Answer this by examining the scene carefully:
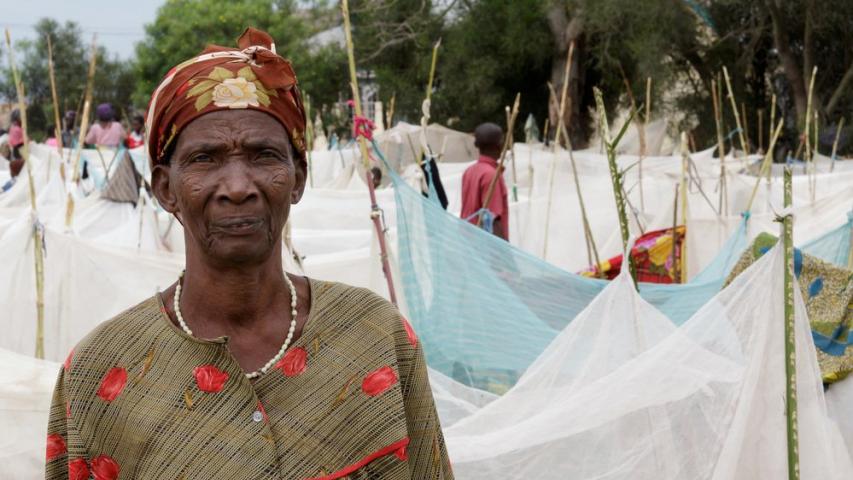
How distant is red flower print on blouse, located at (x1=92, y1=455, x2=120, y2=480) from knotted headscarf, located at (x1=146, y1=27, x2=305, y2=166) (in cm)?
→ 34

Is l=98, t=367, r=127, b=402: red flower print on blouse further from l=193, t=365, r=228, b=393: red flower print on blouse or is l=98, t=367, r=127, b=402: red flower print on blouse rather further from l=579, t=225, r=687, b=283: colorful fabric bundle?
l=579, t=225, r=687, b=283: colorful fabric bundle

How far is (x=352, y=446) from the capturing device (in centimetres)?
129

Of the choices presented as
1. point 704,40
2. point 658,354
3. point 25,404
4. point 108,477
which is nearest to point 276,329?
point 108,477

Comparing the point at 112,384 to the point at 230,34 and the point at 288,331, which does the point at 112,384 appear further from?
the point at 230,34

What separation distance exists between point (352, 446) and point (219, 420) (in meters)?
0.15

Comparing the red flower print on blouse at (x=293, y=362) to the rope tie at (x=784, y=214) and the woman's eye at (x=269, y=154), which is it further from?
the rope tie at (x=784, y=214)

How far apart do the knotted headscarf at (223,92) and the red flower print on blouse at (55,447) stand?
13.0 inches

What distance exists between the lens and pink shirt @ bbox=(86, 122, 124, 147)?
9702 millimetres

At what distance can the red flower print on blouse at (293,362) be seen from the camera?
1.29 m

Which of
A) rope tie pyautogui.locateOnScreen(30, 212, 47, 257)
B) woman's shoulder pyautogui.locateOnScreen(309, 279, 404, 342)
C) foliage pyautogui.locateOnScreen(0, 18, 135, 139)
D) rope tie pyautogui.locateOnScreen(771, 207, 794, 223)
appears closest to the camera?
woman's shoulder pyautogui.locateOnScreen(309, 279, 404, 342)

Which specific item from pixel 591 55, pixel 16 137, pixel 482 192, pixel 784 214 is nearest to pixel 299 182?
pixel 784 214

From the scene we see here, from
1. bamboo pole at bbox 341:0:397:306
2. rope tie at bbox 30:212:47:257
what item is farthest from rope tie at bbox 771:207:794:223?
rope tie at bbox 30:212:47:257

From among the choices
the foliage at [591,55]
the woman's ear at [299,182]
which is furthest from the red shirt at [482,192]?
the foliage at [591,55]

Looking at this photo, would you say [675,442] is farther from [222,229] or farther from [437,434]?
[222,229]
